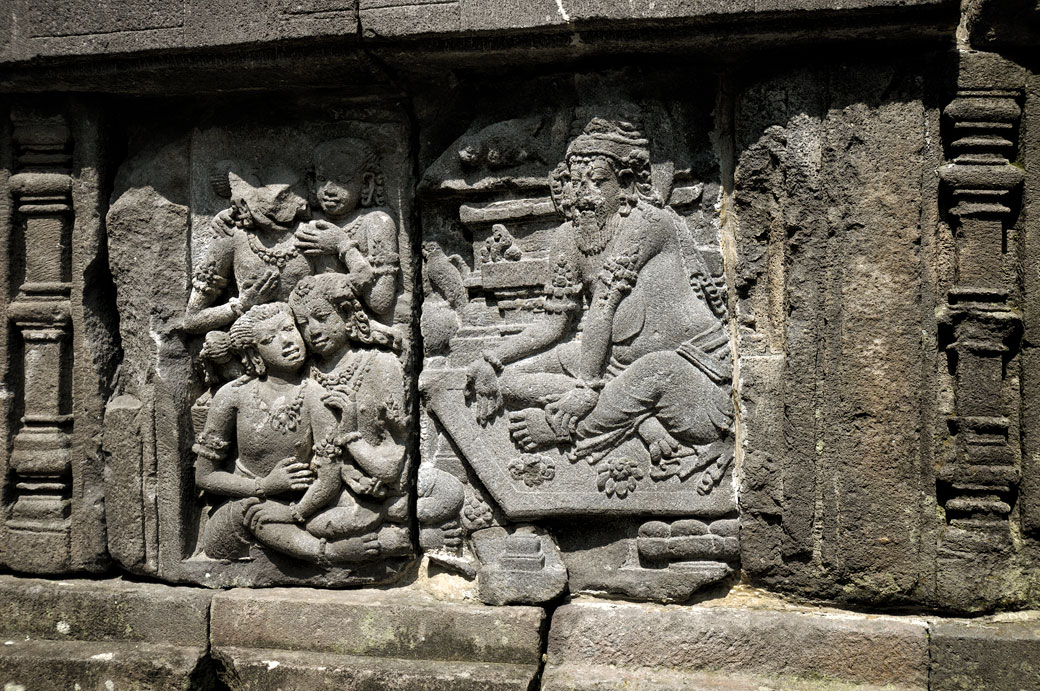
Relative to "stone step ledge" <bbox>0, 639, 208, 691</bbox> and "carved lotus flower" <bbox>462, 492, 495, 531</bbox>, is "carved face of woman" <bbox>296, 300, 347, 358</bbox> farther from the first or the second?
"stone step ledge" <bbox>0, 639, 208, 691</bbox>

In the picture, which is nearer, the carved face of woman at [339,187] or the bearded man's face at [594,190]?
the bearded man's face at [594,190]

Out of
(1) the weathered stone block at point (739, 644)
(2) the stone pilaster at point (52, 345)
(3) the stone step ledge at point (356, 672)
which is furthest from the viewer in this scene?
(2) the stone pilaster at point (52, 345)

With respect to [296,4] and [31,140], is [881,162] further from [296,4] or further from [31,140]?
[31,140]

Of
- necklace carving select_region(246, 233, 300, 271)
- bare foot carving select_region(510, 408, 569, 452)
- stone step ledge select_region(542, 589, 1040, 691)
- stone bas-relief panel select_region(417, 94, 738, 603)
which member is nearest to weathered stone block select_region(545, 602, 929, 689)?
stone step ledge select_region(542, 589, 1040, 691)

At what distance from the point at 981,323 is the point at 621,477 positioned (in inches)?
50.5

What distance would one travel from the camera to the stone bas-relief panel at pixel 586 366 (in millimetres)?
3248

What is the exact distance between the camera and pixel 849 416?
3035 millimetres

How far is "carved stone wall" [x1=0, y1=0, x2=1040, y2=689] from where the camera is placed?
3.01 meters

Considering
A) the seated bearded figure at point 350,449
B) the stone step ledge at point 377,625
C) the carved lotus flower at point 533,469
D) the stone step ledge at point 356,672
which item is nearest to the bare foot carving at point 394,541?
the seated bearded figure at point 350,449

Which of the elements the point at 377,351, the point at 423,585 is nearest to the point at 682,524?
the point at 423,585

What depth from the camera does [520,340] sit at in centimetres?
334

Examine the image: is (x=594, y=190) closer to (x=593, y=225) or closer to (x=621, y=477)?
(x=593, y=225)

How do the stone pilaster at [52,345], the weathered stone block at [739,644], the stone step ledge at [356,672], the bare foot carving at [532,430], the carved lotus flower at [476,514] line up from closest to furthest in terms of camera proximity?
1. the weathered stone block at [739,644]
2. the stone step ledge at [356,672]
3. the bare foot carving at [532,430]
4. the carved lotus flower at [476,514]
5. the stone pilaster at [52,345]

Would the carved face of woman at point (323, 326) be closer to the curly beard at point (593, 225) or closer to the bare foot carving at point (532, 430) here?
the bare foot carving at point (532, 430)
